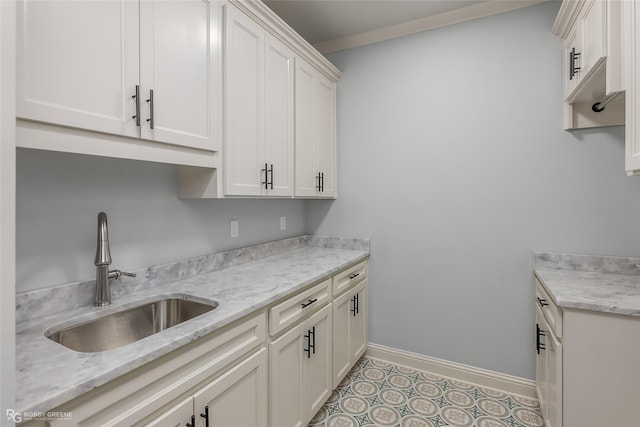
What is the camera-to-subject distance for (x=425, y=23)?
2.47 metres

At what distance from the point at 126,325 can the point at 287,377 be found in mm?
793

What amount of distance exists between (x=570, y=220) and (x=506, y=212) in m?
0.37

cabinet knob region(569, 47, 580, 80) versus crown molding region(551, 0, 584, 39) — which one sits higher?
crown molding region(551, 0, 584, 39)

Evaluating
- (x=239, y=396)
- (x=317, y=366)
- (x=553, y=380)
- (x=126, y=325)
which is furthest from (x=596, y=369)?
(x=126, y=325)

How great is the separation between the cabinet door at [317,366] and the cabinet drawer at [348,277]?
0.16 meters

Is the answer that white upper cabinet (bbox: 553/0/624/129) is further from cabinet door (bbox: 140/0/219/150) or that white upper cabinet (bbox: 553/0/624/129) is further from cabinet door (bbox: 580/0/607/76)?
cabinet door (bbox: 140/0/219/150)

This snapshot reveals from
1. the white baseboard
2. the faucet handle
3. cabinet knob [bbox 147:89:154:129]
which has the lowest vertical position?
the white baseboard

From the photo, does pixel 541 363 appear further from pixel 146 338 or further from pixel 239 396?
pixel 146 338

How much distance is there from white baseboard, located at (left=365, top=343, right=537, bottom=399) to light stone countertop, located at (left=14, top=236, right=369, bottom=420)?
102cm

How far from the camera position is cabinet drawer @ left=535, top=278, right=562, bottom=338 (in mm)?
1533

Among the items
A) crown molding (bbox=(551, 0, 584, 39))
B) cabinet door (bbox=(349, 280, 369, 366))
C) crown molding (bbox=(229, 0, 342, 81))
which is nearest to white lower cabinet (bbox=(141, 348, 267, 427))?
cabinet door (bbox=(349, 280, 369, 366))

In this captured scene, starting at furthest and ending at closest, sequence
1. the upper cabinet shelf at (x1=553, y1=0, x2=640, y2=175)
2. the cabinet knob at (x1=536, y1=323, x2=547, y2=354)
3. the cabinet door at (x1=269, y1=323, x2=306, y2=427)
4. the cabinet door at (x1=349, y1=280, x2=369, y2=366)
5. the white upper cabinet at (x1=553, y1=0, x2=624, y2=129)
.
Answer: the cabinet door at (x1=349, y1=280, x2=369, y2=366) → the cabinet knob at (x1=536, y1=323, x2=547, y2=354) → the cabinet door at (x1=269, y1=323, x2=306, y2=427) → the white upper cabinet at (x1=553, y1=0, x2=624, y2=129) → the upper cabinet shelf at (x1=553, y1=0, x2=640, y2=175)

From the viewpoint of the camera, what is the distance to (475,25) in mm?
2355

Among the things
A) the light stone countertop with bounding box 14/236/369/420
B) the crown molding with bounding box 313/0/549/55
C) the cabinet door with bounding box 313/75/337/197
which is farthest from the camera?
the cabinet door with bounding box 313/75/337/197
